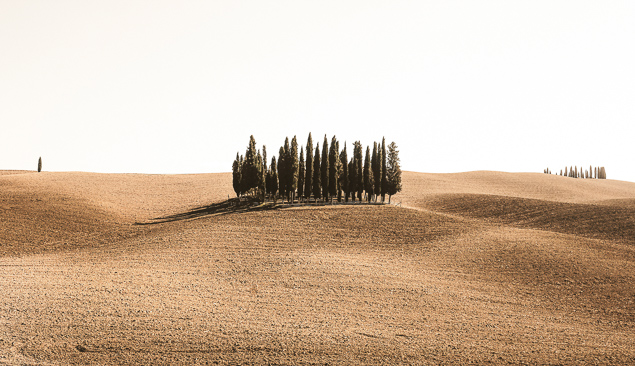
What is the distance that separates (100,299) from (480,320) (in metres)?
21.9

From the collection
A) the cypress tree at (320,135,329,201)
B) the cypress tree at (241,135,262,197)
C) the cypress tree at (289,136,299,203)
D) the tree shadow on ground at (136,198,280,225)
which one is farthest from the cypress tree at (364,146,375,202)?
the cypress tree at (241,135,262,197)

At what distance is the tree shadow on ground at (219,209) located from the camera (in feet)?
194

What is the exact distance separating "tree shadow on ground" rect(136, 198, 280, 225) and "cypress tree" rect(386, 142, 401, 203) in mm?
18106

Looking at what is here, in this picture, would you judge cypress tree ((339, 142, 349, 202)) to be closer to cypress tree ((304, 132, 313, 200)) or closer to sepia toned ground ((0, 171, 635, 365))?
cypress tree ((304, 132, 313, 200))

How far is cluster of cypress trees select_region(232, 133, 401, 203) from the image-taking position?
218ft

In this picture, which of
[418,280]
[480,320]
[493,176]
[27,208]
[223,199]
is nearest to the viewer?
[480,320]

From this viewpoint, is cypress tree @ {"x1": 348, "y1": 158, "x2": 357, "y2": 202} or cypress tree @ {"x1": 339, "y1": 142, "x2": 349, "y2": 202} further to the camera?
cypress tree @ {"x1": 339, "y1": 142, "x2": 349, "y2": 202}

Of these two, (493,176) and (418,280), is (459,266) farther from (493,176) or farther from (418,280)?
(493,176)

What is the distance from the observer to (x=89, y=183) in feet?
283

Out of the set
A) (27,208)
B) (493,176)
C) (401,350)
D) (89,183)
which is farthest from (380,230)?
(493,176)

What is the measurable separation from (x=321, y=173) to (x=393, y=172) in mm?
11406

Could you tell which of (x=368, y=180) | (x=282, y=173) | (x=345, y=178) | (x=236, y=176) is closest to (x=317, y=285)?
(x=282, y=173)

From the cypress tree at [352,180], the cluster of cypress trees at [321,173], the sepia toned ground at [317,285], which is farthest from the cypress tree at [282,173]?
the cypress tree at [352,180]

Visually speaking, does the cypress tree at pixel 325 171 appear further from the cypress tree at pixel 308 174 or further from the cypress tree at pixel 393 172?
the cypress tree at pixel 393 172
